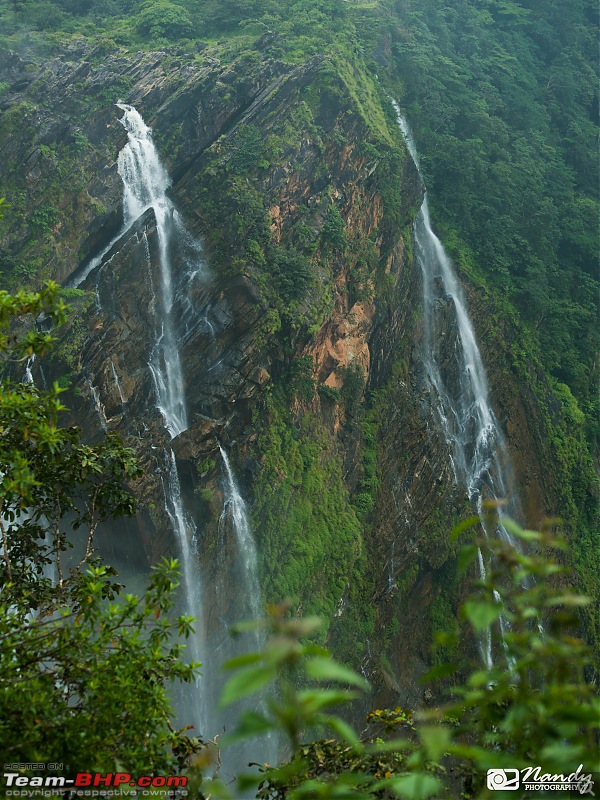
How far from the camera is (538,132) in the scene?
2425cm

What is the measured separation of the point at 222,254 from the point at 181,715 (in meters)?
9.25

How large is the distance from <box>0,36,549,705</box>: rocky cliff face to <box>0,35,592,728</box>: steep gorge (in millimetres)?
45

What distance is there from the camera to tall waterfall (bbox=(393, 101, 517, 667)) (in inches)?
707

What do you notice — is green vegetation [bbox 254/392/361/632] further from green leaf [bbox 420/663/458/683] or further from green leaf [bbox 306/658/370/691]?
green leaf [bbox 306/658/370/691]

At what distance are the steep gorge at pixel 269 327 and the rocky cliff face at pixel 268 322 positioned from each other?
0.15ft

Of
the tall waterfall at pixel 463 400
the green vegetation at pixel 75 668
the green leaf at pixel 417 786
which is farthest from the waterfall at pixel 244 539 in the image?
the green leaf at pixel 417 786

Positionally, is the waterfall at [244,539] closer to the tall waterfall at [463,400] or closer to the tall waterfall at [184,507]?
the tall waterfall at [184,507]

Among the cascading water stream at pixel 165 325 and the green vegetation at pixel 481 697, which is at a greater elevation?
the cascading water stream at pixel 165 325

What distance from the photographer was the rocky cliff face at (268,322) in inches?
556

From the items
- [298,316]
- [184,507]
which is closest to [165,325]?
[298,316]

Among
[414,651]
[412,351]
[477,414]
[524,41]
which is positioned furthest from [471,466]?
[524,41]

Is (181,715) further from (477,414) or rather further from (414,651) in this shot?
(477,414)

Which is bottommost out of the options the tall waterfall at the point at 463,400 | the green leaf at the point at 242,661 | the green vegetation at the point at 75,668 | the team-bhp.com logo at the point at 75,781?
the team-bhp.com logo at the point at 75,781

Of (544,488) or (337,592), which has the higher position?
(544,488)
